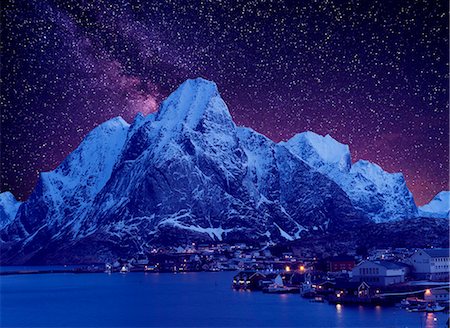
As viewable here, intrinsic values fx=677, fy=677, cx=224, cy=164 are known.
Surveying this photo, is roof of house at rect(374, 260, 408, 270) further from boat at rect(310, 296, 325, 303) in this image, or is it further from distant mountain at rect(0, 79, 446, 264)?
distant mountain at rect(0, 79, 446, 264)

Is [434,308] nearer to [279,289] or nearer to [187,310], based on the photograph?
[187,310]

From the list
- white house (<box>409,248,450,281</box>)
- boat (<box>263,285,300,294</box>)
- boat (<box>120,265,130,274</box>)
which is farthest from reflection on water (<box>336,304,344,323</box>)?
boat (<box>120,265,130,274</box>)

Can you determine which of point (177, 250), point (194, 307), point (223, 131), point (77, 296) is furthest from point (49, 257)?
point (194, 307)

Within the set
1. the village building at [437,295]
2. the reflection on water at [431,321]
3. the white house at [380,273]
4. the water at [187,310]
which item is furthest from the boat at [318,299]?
the reflection on water at [431,321]

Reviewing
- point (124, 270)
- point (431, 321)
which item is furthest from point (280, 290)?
point (124, 270)

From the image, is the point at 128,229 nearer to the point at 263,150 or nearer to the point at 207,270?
the point at 207,270

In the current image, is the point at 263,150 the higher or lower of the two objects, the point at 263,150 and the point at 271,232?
the higher
